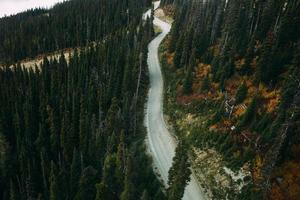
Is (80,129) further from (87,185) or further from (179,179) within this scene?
(179,179)

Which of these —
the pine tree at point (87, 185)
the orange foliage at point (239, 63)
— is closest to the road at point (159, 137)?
the pine tree at point (87, 185)

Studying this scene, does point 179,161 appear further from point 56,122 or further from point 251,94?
point 56,122

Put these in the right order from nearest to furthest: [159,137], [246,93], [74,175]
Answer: [246,93]
[74,175]
[159,137]

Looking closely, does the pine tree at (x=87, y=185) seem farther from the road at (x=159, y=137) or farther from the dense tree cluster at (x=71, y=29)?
the dense tree cluster at (x=71, y=29)

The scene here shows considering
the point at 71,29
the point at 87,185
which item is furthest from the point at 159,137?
the point at 71,29

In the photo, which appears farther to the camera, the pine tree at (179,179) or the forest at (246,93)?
the forest at (246,93)

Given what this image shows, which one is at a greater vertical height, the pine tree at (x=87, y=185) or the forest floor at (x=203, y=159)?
the forest floor at (x=203, y=159)

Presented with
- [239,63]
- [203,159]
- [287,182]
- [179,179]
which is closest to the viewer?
[287,182]
